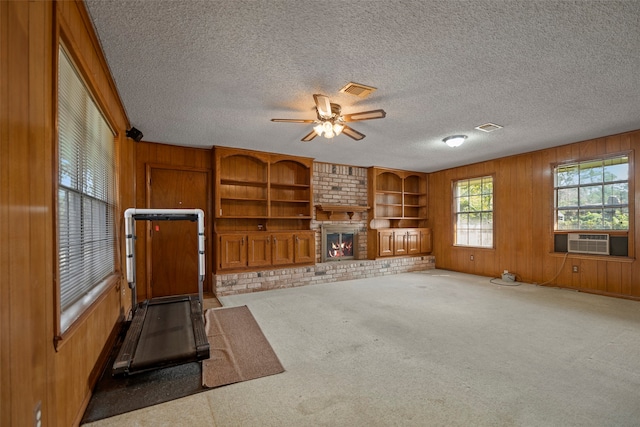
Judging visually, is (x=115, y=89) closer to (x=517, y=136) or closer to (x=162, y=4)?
(x=162, y=4)

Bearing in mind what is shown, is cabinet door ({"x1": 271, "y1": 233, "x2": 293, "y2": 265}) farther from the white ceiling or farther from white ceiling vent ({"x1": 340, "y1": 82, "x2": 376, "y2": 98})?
white ceiling vent ({"x1": 340, "y1": 82, "x2": 376, "y2": 98})

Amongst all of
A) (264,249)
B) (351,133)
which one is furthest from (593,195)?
(264,249)

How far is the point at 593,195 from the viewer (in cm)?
491

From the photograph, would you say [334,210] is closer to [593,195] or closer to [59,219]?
[593,195]

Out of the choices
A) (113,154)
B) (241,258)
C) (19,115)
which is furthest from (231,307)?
(19,115)

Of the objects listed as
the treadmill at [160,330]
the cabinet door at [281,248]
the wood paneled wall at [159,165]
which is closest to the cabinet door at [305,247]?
the cabinet door at [281,248]

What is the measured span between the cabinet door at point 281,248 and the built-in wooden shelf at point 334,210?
41.5 inches

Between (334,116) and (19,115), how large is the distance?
2.61m

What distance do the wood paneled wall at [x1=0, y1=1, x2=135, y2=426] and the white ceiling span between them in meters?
0.73

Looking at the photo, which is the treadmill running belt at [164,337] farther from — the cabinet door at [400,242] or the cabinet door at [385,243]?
the cabinet door at [400,242]

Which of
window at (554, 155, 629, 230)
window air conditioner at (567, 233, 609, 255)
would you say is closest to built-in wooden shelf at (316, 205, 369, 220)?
window at (554, 155, 629, 230)

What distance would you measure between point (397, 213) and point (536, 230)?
307 centimetres

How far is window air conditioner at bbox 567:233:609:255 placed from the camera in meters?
4.73

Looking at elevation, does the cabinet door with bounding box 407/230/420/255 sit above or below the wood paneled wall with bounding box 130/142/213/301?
below
